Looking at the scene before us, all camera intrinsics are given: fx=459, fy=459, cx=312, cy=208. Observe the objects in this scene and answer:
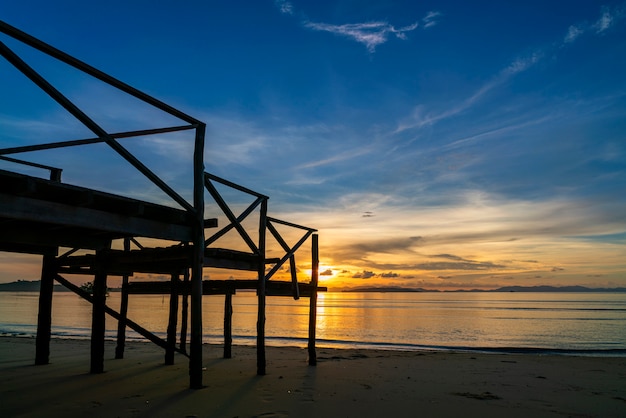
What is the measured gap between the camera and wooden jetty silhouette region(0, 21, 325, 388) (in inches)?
252

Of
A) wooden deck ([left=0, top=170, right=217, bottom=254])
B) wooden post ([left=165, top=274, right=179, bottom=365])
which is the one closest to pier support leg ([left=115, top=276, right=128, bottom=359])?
wooden post ([left=165, top=274, right=179, bottom=365])

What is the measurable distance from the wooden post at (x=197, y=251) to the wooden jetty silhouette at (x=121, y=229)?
0.02 m

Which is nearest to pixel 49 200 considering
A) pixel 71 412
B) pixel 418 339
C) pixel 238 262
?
pixel 71 412

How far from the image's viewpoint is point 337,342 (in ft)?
103

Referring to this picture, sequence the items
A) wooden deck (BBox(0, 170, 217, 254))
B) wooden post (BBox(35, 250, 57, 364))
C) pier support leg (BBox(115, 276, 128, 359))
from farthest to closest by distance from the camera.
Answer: pier support leg (BBox(115, 276, 128, 359)), wooden post (BBox(35, 250, 57, 364)), wooden deck (BBox(0, 170, 217, 254))

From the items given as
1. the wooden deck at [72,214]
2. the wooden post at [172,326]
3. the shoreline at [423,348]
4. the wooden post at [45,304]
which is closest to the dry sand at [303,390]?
the wooden post at [172,326]

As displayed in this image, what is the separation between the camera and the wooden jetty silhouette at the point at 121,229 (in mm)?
6410

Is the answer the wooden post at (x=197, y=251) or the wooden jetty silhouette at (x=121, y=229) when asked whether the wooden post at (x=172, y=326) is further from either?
the wooden post at (x=197, y=251)

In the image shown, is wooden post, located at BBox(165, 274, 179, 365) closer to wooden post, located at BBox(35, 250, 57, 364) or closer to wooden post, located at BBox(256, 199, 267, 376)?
wooden post, located at BBox(256, 199, 267, 376)

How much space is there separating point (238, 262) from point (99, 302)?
3597 mm

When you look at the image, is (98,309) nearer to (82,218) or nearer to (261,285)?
(261,285)

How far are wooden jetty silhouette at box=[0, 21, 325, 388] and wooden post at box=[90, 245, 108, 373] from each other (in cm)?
3

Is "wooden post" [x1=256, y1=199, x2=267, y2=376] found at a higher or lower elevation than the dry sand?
higher

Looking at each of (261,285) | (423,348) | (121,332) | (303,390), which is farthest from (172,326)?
(423,348)
